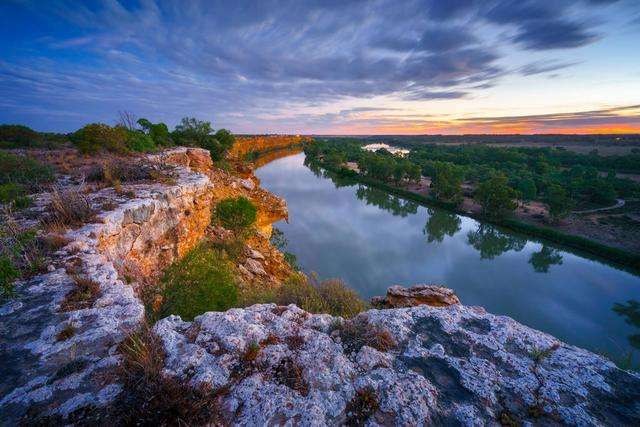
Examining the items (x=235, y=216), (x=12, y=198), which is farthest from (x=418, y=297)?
(x=235, y=216)

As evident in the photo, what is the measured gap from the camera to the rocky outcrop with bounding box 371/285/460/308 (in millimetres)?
7021

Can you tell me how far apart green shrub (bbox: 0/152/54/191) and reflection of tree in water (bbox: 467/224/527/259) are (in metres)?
26.3

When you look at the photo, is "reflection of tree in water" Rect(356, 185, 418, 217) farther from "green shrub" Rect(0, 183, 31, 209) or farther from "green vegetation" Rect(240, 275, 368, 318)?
"green shrub" Rect(0, 183, 31, 209)

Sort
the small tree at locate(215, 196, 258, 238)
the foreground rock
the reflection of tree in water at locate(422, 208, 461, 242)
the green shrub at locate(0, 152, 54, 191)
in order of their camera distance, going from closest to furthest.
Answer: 1. the foreground rock
2. the green shrub at locate(0, 152, 54, 191)
3. the small tree at locate(215, 196, 258, 238)
4. the reflection of tree in water at locate(422, 208, 461, 242)

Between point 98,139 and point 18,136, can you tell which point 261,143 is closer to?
point 18,136

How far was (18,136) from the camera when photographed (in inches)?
846

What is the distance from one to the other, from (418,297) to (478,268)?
1657cm

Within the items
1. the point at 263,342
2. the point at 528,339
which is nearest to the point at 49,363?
the point at 263,342

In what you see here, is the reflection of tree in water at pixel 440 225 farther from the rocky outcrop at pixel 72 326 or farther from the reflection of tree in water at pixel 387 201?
the rocky outcrop at pixel 72 326

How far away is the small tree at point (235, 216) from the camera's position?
15102mm

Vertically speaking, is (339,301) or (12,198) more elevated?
(12,198)

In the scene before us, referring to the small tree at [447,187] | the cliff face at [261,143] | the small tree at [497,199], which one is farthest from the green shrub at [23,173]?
the cliff face at [261,143]

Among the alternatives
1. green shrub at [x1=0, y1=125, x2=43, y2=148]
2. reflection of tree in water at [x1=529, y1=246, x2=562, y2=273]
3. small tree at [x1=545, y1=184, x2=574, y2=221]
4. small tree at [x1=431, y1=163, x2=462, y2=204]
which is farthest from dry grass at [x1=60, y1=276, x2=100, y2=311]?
small tree at [x1=431, y1=163, x2=462, y2=204]

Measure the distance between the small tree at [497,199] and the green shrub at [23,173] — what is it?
35365 millimetres
